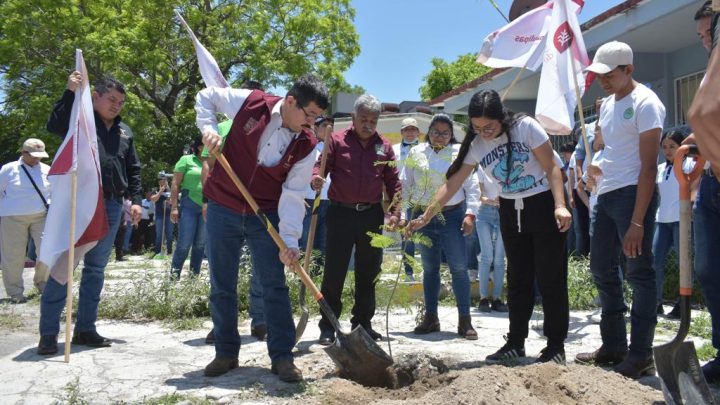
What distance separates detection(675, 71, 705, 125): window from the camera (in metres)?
9.69

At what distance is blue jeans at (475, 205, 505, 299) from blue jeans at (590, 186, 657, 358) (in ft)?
8.71

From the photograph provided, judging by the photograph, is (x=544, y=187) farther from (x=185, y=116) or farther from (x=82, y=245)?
(x=185, y=116)

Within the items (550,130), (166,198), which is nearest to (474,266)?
(550,130)

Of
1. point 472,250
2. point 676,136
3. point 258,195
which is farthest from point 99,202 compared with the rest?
point 676,136

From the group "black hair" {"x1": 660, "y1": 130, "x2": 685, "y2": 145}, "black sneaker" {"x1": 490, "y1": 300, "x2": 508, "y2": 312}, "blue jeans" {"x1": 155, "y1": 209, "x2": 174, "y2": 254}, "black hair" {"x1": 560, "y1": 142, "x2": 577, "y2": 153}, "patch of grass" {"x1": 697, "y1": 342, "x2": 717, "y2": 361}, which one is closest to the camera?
"patch of grass" {"x1": 697, "y1": 342, "x2": 717, "y2": 361}

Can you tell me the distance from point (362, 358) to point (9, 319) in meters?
4.26

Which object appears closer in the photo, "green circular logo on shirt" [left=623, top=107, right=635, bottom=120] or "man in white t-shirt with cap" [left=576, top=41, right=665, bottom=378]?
"man in white t-shirt with cap" [left=576, top=41, right=665, bottom=378]

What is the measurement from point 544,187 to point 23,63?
25.5 metres

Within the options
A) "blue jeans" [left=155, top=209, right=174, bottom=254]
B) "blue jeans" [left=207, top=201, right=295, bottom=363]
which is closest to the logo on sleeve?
"blue jeans" [left=207, top=201, right=295, bottom=363]

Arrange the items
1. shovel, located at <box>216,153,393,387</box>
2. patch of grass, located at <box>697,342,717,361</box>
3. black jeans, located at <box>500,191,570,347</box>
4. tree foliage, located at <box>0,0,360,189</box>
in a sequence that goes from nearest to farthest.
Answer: shovel, located at <box>216,153,393,387</box> → black jeans, located at <box>500,191,570,347</box> → patch of grass, located at <box>697,342,717,361</box> → tree foliage, located at <box>0,0,360,189</box>

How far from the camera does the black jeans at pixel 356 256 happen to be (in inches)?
211

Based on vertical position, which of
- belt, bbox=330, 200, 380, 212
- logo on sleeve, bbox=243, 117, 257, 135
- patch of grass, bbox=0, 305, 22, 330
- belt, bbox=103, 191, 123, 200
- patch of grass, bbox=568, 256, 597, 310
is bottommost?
patch of grass, bbox=0, 305, 22, 330

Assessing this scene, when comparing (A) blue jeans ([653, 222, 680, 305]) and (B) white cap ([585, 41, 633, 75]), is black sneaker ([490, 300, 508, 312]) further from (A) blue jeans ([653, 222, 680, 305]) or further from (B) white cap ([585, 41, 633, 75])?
(B) white cap ([585, 41, 633, 75])

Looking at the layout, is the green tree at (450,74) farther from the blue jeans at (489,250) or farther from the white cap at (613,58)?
the white cap at (613,58)
